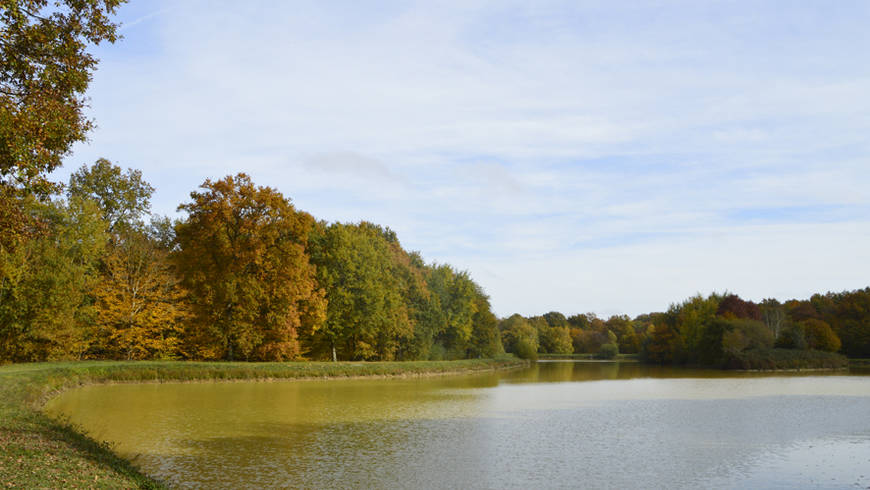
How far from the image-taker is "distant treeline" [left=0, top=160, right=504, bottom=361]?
112 feet

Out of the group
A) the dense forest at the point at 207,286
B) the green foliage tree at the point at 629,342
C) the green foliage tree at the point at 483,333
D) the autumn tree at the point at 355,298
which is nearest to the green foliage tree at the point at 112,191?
the dense forest at the point at 207,286

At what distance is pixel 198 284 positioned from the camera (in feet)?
139

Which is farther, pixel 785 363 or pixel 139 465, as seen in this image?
pixel 785 363

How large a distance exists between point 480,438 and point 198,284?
1233 inches

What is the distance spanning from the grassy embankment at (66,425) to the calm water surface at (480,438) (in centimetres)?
118

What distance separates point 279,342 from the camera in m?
42.0

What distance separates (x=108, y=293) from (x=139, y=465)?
100ft

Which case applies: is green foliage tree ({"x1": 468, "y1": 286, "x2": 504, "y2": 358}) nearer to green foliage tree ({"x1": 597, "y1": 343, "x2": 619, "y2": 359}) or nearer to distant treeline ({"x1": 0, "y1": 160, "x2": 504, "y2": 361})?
distant treeline ({"x1": 0, "y1": 160, "x2": 504, "y2": 361})

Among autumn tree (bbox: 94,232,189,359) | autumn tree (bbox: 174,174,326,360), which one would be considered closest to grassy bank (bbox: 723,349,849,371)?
autumn tree (bbox: 174,174,326,360)

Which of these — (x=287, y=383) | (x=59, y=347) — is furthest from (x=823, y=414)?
(x=59, y=347)

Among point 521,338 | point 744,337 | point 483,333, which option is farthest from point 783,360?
point 521,338

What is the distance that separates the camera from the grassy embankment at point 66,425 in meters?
9.33

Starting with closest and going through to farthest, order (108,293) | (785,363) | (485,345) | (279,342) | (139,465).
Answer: (139,465), (108,293), (279,342), (785,363), (485,345)

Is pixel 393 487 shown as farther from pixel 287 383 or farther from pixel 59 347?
pixel 59 347
